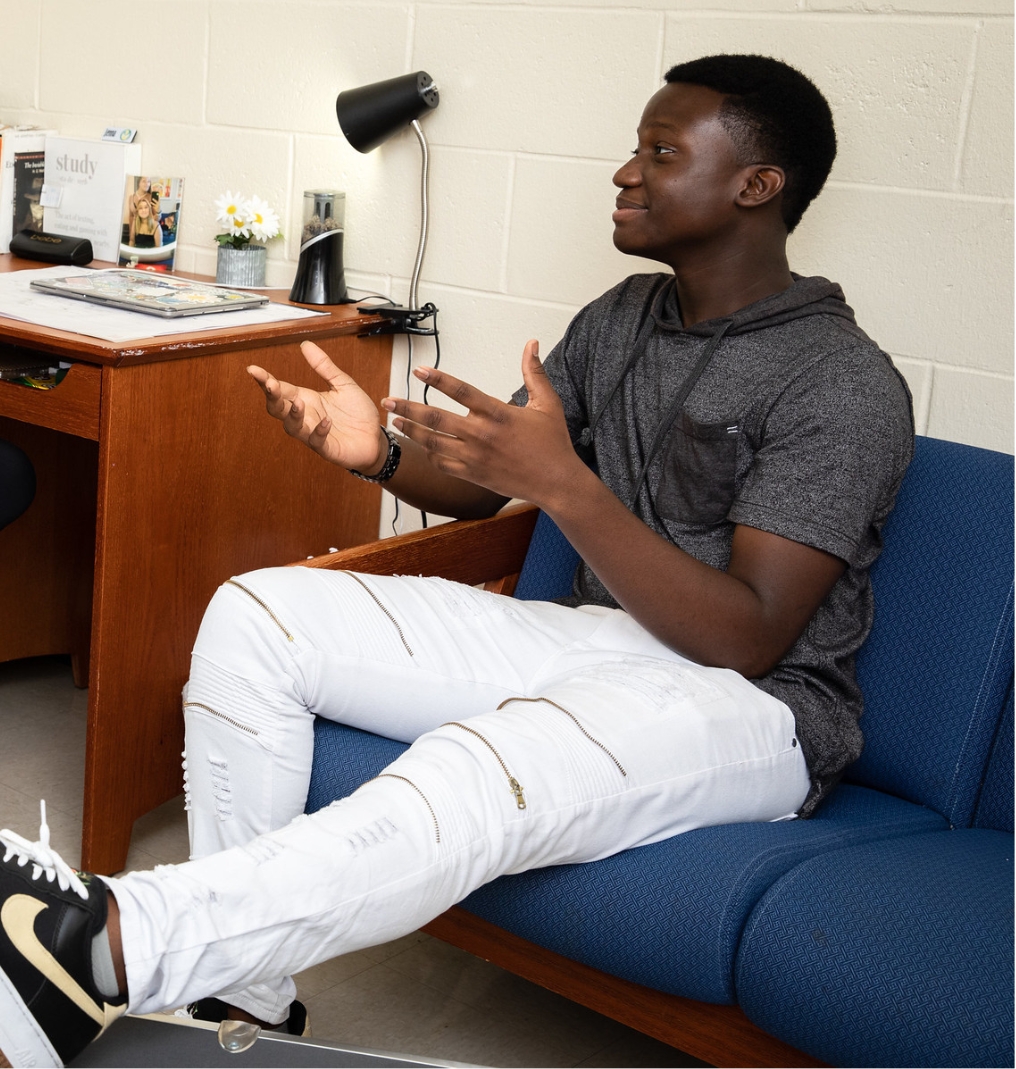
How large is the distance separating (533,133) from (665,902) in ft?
4.52

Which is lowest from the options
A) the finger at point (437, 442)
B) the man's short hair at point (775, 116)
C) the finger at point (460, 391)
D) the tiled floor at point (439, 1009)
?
the tiled floor at point (439, 1009)

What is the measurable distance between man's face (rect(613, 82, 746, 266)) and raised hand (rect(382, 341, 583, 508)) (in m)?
0.34

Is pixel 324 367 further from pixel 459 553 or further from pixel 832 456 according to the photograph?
pixel 832 456

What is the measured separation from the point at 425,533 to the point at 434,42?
0.97 metres

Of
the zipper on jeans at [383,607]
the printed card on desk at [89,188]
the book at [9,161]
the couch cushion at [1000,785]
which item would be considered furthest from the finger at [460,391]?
Result: the book at [9,161]

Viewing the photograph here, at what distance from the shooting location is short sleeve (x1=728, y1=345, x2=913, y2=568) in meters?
1.43

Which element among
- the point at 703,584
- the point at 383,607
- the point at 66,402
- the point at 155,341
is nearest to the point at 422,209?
the point at 155,341

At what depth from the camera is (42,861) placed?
1.07 metres

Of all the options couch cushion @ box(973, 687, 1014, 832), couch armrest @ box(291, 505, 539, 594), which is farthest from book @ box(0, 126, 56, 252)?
couch cushion @ box(973, 687, 1014, 832)

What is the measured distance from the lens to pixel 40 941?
1032 millimetres

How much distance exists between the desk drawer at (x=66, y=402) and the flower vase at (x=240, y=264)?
1.98 ft

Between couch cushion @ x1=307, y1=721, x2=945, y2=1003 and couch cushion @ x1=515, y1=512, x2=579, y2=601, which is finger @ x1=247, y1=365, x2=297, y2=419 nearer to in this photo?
couch cushion @ x1=515, y1=512, x2=579, y2=601

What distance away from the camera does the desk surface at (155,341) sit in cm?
174

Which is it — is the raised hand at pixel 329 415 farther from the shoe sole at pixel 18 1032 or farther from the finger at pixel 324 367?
the shoe sole at pixel 18 1032
